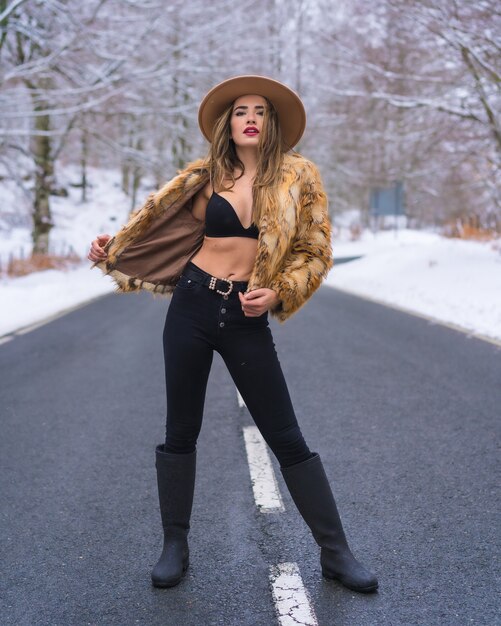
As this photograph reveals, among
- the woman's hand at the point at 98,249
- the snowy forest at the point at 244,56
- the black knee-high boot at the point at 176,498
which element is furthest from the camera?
the snowy forest at the point at 244,56

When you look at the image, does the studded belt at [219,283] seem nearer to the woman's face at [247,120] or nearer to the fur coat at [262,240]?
the fur coat at [262,240]

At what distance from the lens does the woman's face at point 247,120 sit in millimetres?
3105

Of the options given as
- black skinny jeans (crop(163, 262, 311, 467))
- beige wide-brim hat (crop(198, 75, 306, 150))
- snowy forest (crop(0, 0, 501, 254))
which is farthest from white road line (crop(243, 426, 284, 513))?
snowy forest (crop(0, 0, 501, 254))

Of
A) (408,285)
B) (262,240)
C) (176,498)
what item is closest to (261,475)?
(176,498)

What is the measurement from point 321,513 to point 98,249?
57.9 inches

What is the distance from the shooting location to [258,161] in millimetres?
3146

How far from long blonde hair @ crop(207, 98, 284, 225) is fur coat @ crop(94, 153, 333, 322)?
1.8 inches

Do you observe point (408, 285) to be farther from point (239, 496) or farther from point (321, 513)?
point (321, 513)

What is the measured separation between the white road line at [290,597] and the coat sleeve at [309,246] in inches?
41.5

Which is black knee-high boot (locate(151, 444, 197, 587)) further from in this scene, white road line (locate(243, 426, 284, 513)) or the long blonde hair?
the long blonde hair

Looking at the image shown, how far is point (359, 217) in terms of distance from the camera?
65.2m

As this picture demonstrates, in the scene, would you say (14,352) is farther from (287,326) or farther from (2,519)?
(2,519)

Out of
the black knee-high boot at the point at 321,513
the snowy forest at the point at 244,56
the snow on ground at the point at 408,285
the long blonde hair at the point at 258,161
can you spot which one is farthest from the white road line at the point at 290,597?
the snowy forest at the point at 244,56

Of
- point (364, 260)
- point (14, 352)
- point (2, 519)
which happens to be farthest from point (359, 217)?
point (2, 519)
